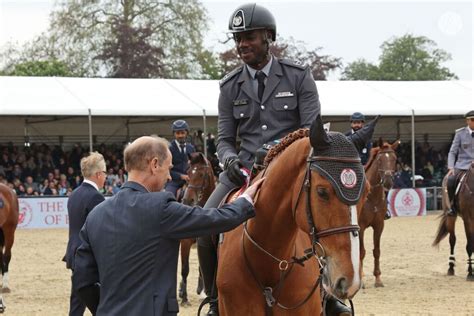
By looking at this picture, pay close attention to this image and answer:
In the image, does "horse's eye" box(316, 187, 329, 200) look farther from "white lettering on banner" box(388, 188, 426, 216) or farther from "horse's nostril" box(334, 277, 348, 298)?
"white lettering on banner" box(388, 188, 426, 216)

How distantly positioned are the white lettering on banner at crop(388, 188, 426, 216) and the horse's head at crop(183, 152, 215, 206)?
1734 centimetres

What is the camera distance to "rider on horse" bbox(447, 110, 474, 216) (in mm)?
14977

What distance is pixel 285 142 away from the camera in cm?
496

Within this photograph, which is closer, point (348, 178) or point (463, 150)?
point (348, 178)

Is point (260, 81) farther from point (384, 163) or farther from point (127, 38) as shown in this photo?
point (127, 38)

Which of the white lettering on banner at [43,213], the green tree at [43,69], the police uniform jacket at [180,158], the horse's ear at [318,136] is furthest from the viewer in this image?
the green tree at [43,69]

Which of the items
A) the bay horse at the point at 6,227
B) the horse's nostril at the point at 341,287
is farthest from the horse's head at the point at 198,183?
the horse's nostril at the point at 341,287

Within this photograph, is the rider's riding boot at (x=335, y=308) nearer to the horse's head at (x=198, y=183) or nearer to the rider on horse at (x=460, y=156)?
the horse's head at (x=198, y=183)

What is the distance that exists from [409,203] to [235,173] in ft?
79.2

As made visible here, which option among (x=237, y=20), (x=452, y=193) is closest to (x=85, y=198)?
(x=237, y=20)

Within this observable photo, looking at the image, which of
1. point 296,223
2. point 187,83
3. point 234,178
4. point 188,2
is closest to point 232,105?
point 234,178

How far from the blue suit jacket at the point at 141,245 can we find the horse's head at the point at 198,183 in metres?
7.62

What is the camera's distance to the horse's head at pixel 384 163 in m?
13.5

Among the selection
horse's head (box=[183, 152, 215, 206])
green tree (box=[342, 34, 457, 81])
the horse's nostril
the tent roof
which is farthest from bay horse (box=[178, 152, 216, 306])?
green tree (box=[342, 34, 457, 81])
